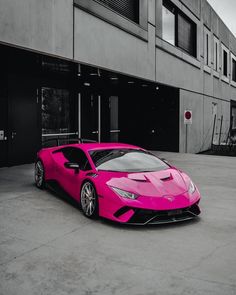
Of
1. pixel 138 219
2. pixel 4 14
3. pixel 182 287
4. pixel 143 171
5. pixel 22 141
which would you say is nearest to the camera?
pixel 182 287

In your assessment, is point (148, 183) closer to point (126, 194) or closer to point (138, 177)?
point (138, 177)

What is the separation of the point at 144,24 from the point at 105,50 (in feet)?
13.0

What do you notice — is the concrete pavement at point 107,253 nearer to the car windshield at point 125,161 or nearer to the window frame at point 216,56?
the car windshield at point 125,161

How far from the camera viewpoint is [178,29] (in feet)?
67.1

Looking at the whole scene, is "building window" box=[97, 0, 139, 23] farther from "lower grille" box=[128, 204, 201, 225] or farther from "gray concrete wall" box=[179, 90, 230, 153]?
"lower grille" box=[128, 204, 201, 225]

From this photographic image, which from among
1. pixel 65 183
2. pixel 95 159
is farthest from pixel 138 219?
pixel 65 183

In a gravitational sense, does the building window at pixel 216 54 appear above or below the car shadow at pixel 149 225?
above

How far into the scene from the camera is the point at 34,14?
946 centimetres

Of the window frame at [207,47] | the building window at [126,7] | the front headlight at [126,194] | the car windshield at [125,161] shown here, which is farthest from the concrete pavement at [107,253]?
the window frame at [207,47]

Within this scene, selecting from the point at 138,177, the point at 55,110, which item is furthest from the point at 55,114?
the point at 138,177

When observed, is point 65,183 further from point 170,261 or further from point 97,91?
point 97,91

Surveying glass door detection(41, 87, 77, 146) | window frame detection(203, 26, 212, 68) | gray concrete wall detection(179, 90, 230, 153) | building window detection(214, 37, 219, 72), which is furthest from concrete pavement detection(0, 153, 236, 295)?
building window detection(214, 37, 219, 72)

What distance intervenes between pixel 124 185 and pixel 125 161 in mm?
1077

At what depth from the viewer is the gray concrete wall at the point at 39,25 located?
8672mm
